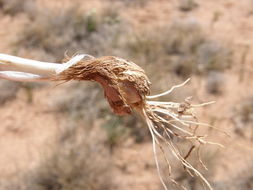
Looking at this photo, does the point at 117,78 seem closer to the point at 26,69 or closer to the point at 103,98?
the point at 26,69

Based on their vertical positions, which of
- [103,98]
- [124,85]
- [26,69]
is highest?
[26,69]

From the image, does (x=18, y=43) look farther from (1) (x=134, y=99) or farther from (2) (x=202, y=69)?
(1) (x=134, y=99)

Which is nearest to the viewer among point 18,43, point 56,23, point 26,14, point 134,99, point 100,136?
point 134,99

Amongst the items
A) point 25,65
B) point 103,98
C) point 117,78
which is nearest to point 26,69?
point 25,65

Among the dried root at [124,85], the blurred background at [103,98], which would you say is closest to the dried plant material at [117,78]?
the dried root at [124,85]


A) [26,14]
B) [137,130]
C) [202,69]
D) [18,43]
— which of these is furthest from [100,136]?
[26,14]

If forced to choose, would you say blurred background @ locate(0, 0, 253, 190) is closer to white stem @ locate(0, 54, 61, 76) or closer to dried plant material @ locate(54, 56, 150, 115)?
dried plant material @ locate(54, 56, 150, 115)

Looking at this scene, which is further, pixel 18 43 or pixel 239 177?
pixel 18 43

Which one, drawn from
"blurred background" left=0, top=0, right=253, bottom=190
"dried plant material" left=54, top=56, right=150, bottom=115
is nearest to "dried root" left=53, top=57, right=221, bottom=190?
"dried plant material" left=54, top=56, right=150, bottom=115

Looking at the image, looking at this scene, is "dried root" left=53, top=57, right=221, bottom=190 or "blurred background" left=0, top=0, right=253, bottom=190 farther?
"blurred background" left=0, top=0, right=253, bottom=190
